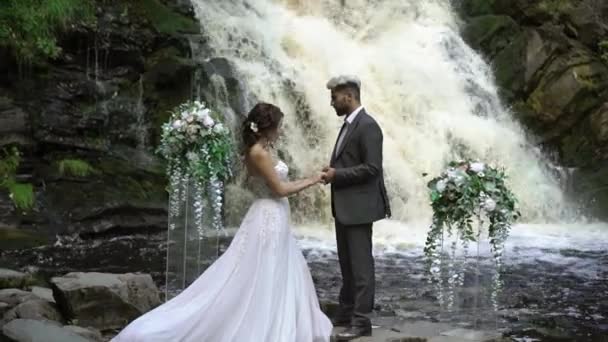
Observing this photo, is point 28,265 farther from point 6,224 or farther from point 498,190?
point 498,190

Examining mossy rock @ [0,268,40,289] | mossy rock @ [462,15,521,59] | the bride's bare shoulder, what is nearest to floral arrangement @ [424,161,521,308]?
the bride's bare shoulder

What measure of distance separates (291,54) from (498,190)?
12096 mm

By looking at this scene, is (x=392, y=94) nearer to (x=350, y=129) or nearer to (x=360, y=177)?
(x=350, y=129)

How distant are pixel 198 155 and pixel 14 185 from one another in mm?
6761

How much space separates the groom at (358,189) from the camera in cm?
593

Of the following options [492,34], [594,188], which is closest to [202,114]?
[594,188]

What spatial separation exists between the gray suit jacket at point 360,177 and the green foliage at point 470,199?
48cm

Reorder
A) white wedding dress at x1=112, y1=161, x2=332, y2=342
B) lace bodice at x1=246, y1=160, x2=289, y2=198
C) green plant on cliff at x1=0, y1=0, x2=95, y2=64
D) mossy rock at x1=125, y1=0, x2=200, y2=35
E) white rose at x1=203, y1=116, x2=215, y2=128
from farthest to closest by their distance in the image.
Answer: mossy rock at x1=125, y1=0, x2=200, y2=35
green plant on cliff at x1=0, y1=0, x2=95, y2=64
white rose at x1=203, y1=116, x2=215, y2=128
lace bodice at x1=246, y1=160, x2=289, y2=198
white wedding dress at x1=112, y1=161, x2=332, y2=342

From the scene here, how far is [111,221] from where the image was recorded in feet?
44.4

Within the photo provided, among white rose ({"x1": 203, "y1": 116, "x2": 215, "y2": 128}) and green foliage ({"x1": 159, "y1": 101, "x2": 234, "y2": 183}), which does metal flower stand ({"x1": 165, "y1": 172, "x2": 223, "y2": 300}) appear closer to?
green foliage ({"x1": 159, "y1": 101, "x2": 234, "y2": 183})

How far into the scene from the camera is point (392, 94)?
17.8m

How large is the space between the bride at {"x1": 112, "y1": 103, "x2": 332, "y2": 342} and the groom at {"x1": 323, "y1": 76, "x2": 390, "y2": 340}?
10.0 inches

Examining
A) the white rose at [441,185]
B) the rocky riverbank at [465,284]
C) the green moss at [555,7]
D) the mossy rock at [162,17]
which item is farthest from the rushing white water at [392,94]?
the white rose at [441,185]

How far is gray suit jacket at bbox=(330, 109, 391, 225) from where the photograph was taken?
19.4 feet
